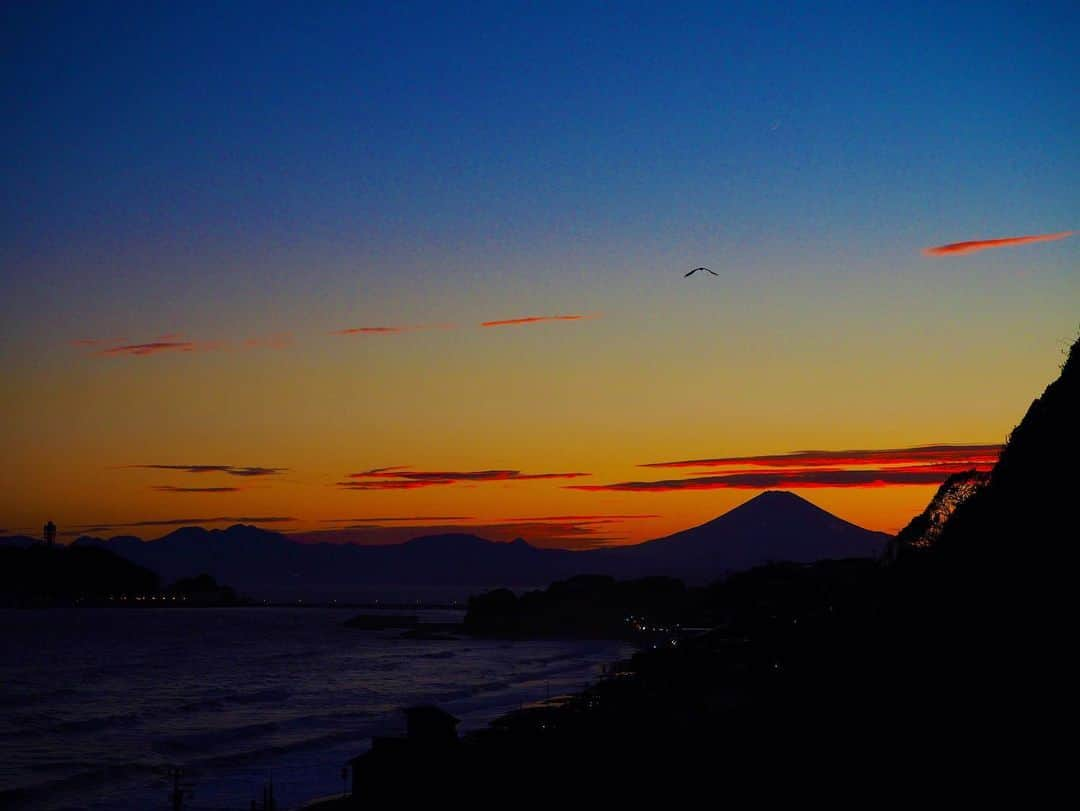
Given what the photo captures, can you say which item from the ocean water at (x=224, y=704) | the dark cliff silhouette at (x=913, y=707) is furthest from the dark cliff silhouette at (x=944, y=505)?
the ocean water at (x=224, y=704)

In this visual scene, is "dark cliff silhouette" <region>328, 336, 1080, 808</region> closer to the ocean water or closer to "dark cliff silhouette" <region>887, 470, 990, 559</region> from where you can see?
"dark cliff silhouette" <region>887, 470, 990, 559</region>

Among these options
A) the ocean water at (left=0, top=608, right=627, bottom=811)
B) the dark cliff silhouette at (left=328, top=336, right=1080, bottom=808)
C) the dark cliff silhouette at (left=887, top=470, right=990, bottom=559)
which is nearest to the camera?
the dark cliff silhouette at (left=328, top=336, right=1080, bottom=808)

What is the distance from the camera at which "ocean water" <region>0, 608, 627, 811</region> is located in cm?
4419

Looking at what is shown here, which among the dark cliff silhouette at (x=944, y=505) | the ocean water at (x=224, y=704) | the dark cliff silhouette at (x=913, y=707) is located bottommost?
the ocean water at (x=224, y=704)

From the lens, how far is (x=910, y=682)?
25.3 metres

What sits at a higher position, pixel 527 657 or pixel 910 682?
pixel 910 682

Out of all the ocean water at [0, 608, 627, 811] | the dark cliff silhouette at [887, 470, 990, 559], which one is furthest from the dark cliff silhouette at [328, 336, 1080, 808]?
the ocean water at [0, 608, 627, 811]

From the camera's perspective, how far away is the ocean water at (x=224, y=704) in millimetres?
44188

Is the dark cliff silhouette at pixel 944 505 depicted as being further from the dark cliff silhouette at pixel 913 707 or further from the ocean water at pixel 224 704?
the ocean water at pixel 224 704

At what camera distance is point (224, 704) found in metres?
74.0

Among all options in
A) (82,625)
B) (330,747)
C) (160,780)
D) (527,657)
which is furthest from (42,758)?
(82,625)

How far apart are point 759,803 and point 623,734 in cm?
1539

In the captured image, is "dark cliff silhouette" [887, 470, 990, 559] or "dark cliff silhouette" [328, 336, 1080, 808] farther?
"dark cliff silhouette" [887, 470, 990, 559]

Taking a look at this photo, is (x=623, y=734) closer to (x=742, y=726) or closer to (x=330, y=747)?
(x=742, y=726)
